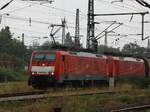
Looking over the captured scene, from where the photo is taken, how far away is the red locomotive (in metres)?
→ 33.3

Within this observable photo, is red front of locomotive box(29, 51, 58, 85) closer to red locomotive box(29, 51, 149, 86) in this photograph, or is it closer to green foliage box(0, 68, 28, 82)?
red locomotive box(29, 51, 149, 86)

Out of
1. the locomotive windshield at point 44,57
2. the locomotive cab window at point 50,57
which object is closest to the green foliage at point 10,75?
the locomotive windshield at point 44,57

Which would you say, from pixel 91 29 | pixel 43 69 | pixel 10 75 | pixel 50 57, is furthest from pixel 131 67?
pixel 10 75

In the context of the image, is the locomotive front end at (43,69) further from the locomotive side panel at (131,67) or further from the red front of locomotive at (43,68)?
the locomotive side panel at (131,67)

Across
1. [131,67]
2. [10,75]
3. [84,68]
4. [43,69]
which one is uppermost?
[43,69]

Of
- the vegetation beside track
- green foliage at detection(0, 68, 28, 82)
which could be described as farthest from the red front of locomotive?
green foliage at detection(0, 68, 28, 82)

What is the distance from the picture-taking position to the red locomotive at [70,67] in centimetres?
3331

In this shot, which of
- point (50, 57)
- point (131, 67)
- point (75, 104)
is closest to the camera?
point (75, 104)

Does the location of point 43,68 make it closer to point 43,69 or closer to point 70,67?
point 43,69

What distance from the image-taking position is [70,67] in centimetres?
3484

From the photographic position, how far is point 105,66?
137 feet

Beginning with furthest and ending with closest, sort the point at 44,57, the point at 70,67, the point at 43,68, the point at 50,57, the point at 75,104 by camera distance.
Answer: the point at 70,67 → the point at 44,57 → the point at 50,57 → the point at 43,68 → the point at 75,104

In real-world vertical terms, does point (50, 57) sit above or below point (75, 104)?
above

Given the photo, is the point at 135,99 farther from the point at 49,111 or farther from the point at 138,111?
the point at 49,111
